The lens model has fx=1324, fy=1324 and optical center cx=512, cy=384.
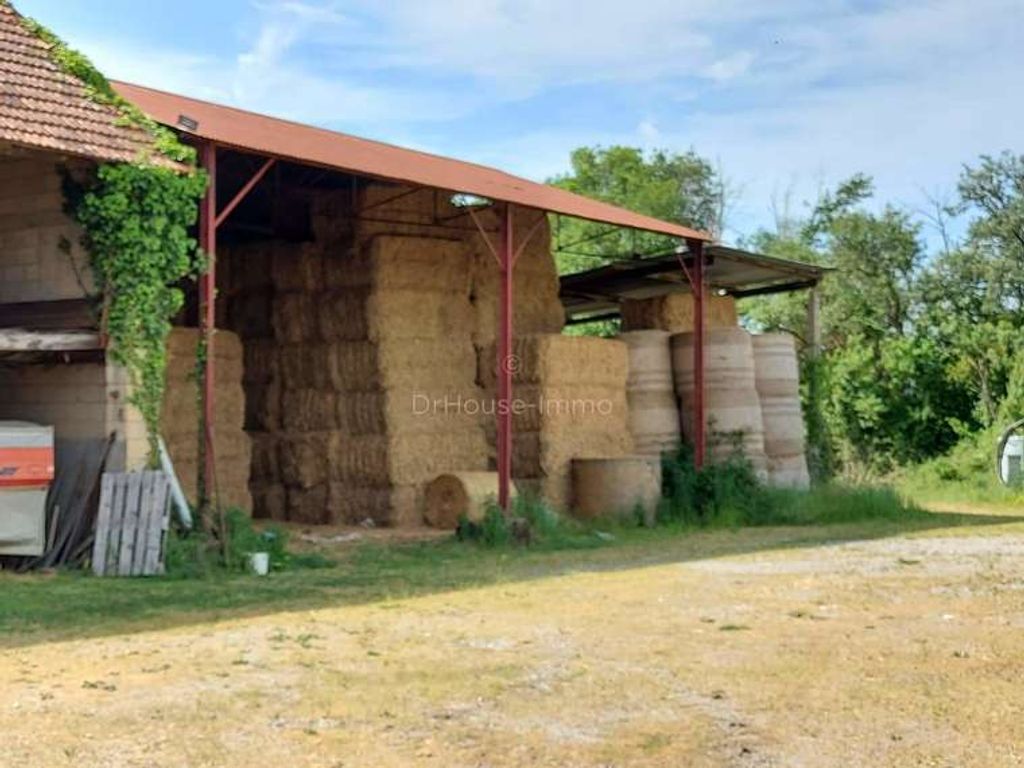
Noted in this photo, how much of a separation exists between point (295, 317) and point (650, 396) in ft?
16.8

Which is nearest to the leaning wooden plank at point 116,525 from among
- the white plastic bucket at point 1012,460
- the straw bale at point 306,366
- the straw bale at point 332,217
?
the straw bale at point 306,366

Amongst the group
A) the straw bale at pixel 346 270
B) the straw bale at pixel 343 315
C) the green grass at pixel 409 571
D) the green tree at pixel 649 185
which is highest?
the green tree at pixel 649 185

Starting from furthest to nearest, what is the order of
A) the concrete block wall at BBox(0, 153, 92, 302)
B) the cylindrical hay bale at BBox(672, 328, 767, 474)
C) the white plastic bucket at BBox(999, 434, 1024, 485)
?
the white plastic bucket at BBox(999, 434, 1024, 485), the cylindrical hay bale at BBox(672, 328, 767, 474), the concrete block wall at BBox(0, 153, 92, 302)

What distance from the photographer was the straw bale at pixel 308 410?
16391 millimetres

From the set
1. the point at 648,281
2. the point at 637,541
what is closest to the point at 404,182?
the point at 637,541

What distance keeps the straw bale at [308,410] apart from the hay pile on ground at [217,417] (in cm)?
74

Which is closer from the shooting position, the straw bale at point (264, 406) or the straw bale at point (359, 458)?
the straw bale at point (359, 458)

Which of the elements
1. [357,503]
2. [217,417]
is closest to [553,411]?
[357,503]

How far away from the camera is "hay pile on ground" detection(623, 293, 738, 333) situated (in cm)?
1975

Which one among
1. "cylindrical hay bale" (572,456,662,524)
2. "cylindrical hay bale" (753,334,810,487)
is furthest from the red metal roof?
"cylindrical hay bale" (572,456,662,524)

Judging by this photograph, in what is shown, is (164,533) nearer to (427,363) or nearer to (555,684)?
(427,363)

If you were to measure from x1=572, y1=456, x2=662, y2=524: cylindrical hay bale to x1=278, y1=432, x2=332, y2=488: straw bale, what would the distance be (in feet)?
10.6

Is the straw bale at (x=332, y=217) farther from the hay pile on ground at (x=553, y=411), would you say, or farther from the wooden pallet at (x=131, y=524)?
the wooden pallet at (x=131, y=524)

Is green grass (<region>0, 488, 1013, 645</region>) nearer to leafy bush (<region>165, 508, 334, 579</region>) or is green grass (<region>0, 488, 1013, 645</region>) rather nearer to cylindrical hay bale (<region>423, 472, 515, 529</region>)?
leafy bush (<region>165, 508, 334, 579</region>)
